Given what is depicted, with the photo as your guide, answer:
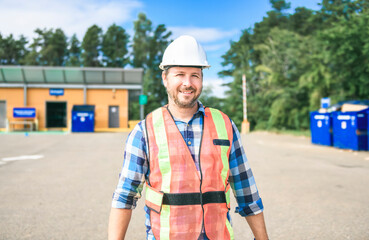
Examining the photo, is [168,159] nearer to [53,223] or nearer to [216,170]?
[216,170]

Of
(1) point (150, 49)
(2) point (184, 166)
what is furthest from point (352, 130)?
(1) point (150, 49)

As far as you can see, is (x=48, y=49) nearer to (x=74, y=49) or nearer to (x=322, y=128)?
(x=74, y=49)

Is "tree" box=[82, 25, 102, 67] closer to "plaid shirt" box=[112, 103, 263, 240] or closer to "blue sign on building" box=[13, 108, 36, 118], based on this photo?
"blue sign on building" box=[13, 108, 36, 118]

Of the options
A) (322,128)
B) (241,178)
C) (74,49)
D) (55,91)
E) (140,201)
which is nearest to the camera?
(241,178)

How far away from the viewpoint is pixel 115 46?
56562mm

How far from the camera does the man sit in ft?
5.76

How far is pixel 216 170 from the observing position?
5.92 feet

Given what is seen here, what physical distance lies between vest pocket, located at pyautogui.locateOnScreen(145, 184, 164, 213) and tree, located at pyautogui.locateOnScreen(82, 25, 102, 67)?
5630 cm

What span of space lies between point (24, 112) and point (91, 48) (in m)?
30.2

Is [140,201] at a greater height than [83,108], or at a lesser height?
lesser

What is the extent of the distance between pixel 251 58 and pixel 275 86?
13429 millimetres

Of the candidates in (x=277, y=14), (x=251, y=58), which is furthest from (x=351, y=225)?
(x=277, y=14)

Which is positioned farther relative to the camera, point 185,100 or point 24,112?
point 24,112

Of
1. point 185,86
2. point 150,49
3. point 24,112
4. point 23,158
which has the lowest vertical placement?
point 23,158
